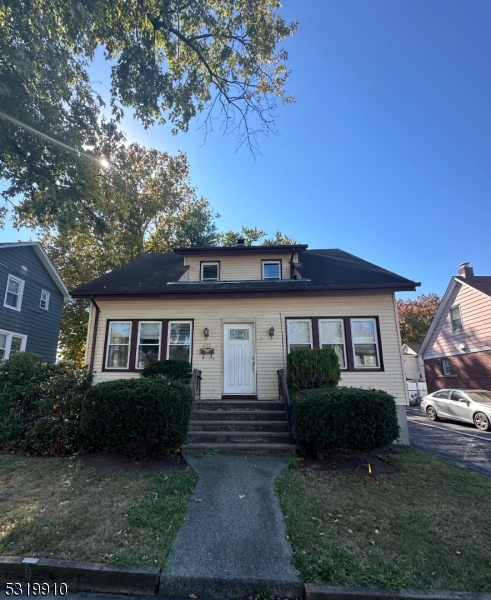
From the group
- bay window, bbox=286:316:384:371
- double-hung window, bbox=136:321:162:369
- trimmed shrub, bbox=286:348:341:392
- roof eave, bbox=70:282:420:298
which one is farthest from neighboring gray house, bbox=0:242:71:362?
trimmed shrub, bbox=286:348:341:392

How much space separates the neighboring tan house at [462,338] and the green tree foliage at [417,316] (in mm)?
12688

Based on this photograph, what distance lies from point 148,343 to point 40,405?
140 inches

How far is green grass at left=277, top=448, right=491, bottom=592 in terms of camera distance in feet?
9.09

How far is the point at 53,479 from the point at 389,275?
380 inches

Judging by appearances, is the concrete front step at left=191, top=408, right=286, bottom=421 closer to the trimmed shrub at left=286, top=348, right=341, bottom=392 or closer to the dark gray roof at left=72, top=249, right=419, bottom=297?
the trimmed shrub at left=286, top=348, right=341, bottom=392

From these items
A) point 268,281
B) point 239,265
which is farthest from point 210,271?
point 268,281

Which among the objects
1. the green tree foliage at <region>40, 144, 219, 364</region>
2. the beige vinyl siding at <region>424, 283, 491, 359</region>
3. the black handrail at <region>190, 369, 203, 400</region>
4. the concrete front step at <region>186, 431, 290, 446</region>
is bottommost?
the concrete front step at <region>186, 431, 290, 446</region>

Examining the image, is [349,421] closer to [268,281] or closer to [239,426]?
[239,426]

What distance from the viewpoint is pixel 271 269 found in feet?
35.6

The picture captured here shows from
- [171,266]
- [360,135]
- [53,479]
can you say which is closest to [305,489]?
[53,479]

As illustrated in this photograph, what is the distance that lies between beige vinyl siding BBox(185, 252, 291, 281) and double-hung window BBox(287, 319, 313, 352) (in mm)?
1953

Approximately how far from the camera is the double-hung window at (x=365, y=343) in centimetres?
888

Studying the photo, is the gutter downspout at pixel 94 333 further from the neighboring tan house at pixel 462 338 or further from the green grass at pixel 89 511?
the neighboring tan house at pixel 462 338

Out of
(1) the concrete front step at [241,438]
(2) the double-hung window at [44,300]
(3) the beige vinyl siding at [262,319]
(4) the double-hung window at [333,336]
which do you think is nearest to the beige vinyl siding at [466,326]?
(3) the beige vinyl siding at [262,319]
